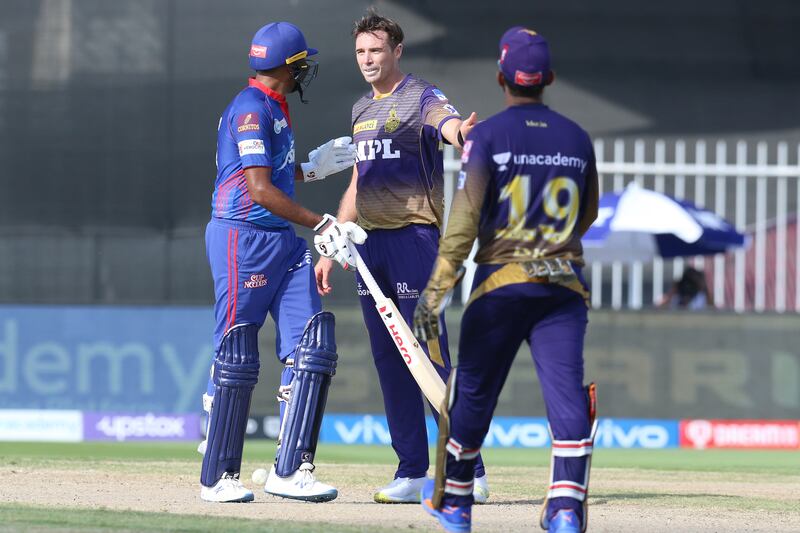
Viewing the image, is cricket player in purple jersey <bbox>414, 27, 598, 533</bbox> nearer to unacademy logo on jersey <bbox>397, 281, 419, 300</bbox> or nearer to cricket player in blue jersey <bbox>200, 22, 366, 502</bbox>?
cricket player in blue jersey <bbox>200, 22, 366, 502</bbox>

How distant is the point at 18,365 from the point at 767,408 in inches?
→ 264

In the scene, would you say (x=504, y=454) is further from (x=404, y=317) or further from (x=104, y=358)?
(x=404, y=317)

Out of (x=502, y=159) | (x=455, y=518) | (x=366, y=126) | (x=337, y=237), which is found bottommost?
(x=455, y=518)

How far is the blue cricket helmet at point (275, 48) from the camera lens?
659 cm

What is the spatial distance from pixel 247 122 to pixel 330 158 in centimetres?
83

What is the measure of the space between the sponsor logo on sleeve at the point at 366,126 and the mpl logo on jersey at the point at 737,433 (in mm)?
6787

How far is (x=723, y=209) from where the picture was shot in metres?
14.7

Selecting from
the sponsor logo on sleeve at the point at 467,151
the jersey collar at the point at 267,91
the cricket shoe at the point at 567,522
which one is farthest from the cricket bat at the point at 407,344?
the sponsor logo on sleeve at the point at 467,151

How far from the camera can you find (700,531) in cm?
611

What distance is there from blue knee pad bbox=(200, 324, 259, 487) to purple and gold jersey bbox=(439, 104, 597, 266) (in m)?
1.52

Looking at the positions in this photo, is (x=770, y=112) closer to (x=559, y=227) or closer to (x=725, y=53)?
(x=725, y=53)

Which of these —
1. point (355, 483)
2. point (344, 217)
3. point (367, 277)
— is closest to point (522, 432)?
point (355, 483)

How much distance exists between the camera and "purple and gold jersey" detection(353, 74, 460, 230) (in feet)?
22.5

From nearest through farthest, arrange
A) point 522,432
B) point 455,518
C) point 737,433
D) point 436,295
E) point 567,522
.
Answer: point 567,522, point 436,295, point 455,518, point 522,432, point 737,433
